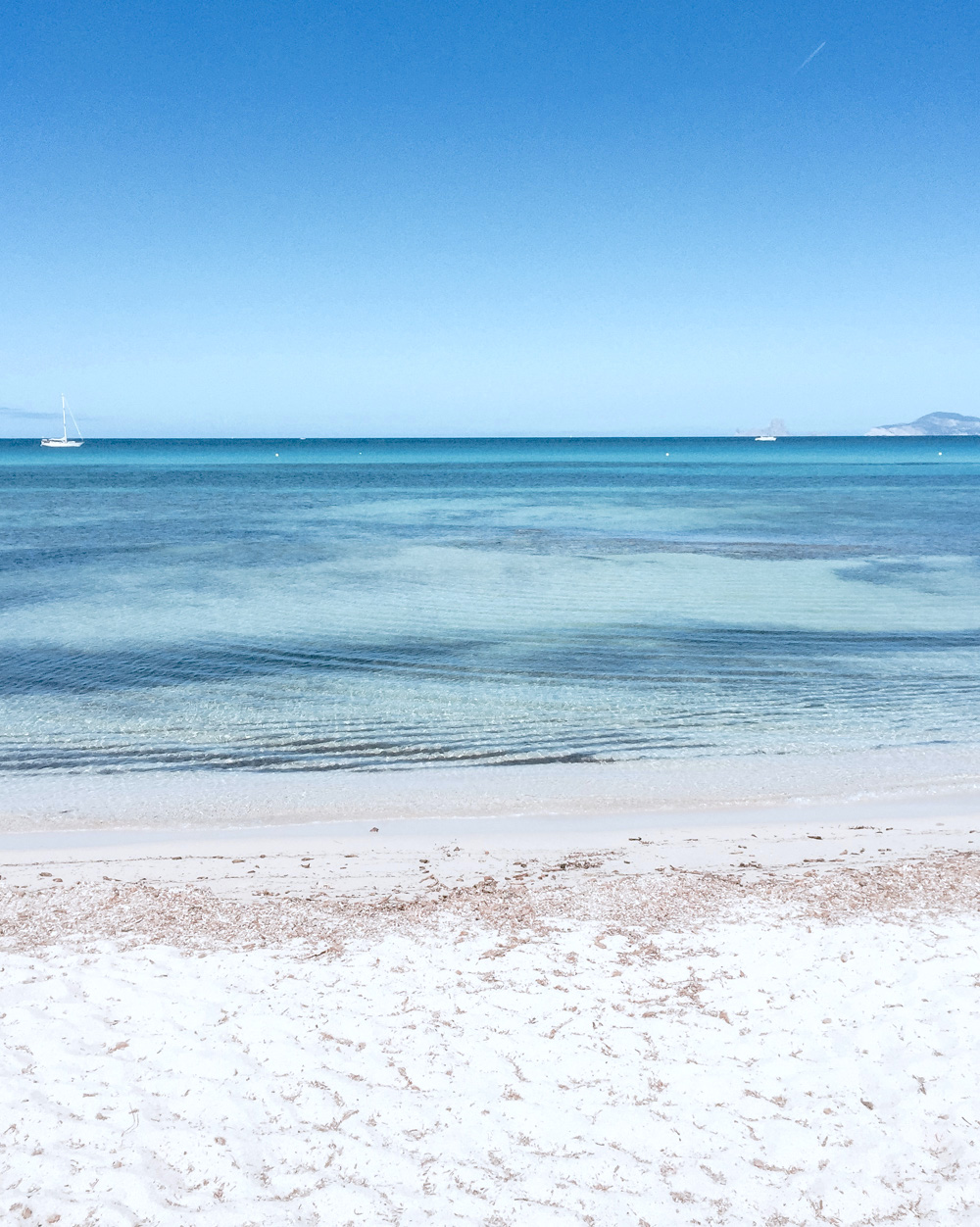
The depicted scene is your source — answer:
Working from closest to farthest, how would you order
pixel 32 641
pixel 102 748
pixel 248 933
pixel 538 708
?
pixel 248 933 → pixel 102 748 → pixel 538 708 → pixel 32 641

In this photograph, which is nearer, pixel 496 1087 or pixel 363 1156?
pixel 363 1156

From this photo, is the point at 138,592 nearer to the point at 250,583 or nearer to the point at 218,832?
the point at 250,583

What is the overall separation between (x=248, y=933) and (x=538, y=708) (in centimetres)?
641

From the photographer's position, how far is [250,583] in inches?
902

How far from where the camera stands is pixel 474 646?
1603cm

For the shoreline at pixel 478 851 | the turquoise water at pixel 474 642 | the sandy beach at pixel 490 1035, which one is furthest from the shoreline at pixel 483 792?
the sandy beach at pixel 490 1035

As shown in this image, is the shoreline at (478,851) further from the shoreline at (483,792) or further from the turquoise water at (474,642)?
the turquoise water at (474,642)

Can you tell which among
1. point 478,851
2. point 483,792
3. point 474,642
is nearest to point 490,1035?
point 478,851

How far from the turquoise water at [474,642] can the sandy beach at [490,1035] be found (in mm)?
3149

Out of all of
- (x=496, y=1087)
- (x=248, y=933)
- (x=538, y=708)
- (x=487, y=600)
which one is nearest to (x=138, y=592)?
(x=487, y=600)

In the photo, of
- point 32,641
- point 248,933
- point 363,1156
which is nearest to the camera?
point 363,1156

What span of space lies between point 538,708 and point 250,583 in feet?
42.1

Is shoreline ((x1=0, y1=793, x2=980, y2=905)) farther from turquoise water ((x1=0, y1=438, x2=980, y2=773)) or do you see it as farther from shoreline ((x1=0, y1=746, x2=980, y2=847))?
turquoise water ((x1=0, y1=438, x2=980, y2=773))

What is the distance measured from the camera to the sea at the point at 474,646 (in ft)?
36.3
